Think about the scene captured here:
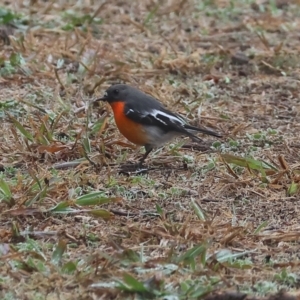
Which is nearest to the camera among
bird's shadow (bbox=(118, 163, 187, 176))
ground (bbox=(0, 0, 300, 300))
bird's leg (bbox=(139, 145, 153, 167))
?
ground (bbox=(0, 0, 300, 300))

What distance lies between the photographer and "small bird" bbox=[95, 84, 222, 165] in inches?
253

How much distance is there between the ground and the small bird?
0.49 feet

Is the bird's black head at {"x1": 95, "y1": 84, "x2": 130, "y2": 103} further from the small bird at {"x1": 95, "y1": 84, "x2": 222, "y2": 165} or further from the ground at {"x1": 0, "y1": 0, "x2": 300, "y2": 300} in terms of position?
the ground at {"x1": 0, "y1": 0, "x2": 300, "y2": 300}

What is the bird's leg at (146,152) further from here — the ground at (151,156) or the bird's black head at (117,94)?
the bird's black head at (117,94)

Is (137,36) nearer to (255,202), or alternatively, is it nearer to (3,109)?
(3,109)

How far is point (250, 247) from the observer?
483 centimetres

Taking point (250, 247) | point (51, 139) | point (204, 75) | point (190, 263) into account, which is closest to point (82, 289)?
point (190, 263)

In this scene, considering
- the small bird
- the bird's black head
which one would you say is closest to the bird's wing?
the small bird

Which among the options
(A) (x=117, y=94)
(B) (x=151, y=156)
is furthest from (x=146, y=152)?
(A) (x=117, y=94)

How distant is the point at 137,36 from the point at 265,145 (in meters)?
2.99

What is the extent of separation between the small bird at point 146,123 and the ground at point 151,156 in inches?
5.9

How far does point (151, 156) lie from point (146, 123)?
26 cm

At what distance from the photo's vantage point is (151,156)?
6566mm

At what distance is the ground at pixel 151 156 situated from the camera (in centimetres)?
444
